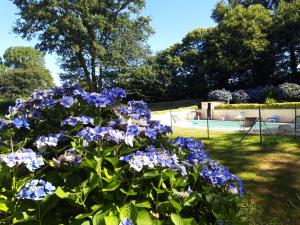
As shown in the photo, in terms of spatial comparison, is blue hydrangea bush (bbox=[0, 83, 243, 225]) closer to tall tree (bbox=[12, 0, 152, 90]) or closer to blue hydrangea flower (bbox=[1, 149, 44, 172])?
blue hydrangea flower (bbox=[1, 149, 44, 172])

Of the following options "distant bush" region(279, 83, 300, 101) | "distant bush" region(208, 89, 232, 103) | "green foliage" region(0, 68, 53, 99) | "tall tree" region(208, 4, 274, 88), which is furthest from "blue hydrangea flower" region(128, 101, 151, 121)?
"green foliage" region(0, 68, 53, 99)

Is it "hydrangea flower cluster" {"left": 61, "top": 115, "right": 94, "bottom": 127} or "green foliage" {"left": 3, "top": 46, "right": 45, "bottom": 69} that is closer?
"hydrangea flower cluster" {"left": 61, "top": 115, "right": 94, "bottom": 127}

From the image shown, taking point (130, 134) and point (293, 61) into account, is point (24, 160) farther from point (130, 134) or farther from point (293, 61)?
point (293, 61)

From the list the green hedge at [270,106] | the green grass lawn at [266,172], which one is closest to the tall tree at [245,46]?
the green hedge at [270,106]

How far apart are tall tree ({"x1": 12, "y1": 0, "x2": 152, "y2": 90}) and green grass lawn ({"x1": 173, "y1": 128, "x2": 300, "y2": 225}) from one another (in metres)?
21.8

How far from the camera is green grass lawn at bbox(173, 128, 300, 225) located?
4570 millimetres

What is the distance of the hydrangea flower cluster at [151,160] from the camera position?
2238 millimetres

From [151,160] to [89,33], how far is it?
2941 centimetres

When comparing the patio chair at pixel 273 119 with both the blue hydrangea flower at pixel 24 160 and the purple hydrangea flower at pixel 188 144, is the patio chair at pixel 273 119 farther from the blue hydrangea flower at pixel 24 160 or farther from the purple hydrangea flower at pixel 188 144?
the blue hydrangea flower at pixel 24 160

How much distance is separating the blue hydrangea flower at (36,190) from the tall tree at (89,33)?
27.9m

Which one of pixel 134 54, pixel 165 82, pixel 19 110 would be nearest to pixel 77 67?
pixel 134 54

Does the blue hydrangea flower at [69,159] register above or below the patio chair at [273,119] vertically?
above

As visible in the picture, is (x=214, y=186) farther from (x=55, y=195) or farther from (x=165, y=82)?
(x=165, y=82)

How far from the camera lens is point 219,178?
2557 millimetres
